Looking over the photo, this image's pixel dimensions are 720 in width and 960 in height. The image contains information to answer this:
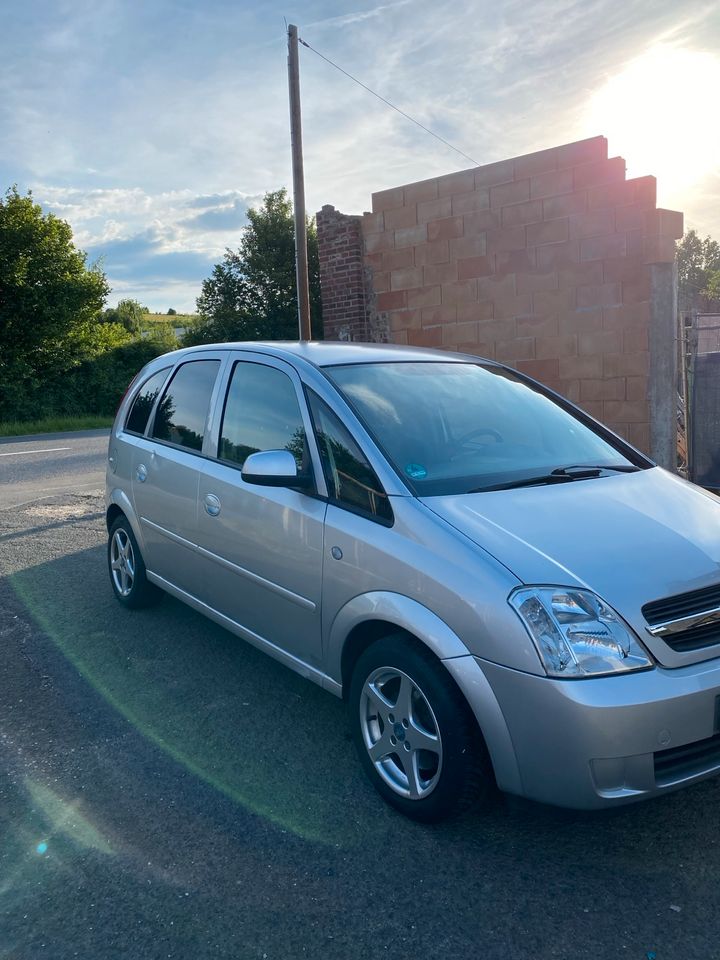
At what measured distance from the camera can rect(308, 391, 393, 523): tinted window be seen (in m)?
3.17

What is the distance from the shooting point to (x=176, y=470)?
455cm

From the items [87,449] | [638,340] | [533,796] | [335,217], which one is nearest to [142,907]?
[533,796]

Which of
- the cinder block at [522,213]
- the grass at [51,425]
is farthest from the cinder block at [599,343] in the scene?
the grass at [51,425]

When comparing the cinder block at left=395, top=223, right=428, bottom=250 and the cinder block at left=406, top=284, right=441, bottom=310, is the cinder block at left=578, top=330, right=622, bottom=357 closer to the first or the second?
the cinder block at left=406, top=284, right=441, bottom=310

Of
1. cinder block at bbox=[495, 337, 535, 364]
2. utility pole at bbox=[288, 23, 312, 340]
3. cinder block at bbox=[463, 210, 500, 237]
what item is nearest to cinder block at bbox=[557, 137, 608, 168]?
cinder block at bbox=[463, 210, 500, 237]

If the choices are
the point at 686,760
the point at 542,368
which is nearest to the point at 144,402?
the point at 686,760

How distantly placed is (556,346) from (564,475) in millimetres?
4869

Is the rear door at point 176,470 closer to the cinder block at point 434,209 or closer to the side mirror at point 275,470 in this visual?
the side mirror at point 275,470

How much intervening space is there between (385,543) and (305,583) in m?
0.55

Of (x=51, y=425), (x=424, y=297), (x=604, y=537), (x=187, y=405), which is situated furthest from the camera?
(x=51, y=425)

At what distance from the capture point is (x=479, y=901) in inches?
101

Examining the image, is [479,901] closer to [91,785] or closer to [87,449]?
[91,785]

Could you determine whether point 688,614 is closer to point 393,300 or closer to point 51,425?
point 393,300

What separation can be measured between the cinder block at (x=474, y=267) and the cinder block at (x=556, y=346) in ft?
3.11
